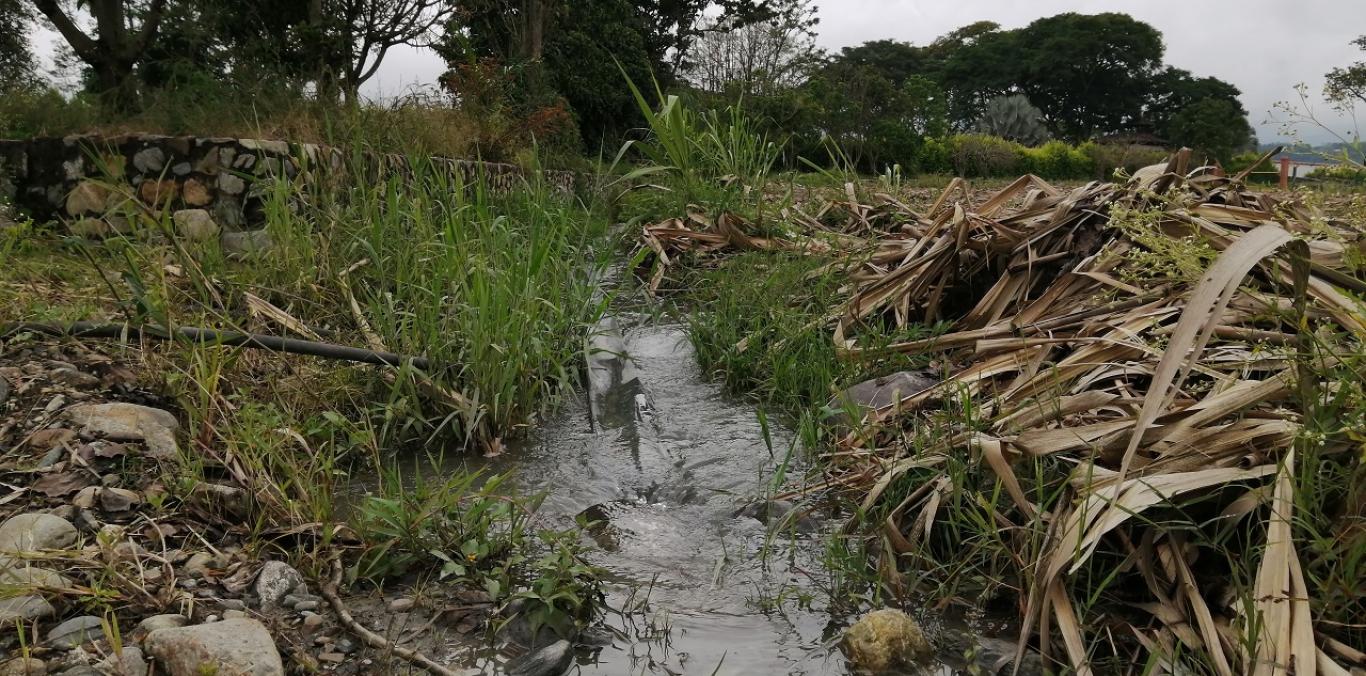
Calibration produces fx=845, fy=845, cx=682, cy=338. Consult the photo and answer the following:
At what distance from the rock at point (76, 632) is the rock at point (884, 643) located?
4.84ft

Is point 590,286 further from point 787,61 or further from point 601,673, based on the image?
point 787,61

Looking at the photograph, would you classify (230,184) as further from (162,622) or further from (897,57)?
(897,57)

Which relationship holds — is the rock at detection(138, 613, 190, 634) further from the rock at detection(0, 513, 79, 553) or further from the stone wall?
the stone wall

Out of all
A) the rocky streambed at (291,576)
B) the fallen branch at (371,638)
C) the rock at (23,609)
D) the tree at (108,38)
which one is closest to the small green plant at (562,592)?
the rocky streambed at (291,576)

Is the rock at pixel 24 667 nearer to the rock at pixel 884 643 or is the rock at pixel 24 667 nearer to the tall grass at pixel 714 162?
the rock at pixel 884 643

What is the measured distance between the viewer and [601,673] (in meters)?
1.76

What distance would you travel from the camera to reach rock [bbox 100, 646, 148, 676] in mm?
1508

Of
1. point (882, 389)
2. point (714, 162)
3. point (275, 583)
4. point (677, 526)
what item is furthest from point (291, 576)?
point (714, 162)

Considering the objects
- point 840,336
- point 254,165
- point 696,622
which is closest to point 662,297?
point 840,336

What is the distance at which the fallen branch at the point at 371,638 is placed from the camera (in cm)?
170

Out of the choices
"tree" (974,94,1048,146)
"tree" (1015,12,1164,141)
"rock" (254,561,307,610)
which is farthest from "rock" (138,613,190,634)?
"tree" (1015,12,1164,141)

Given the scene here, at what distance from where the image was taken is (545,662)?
174 centimetres

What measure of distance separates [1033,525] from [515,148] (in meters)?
7.01

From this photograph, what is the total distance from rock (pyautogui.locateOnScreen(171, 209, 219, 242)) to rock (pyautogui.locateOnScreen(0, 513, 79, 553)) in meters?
2.26
